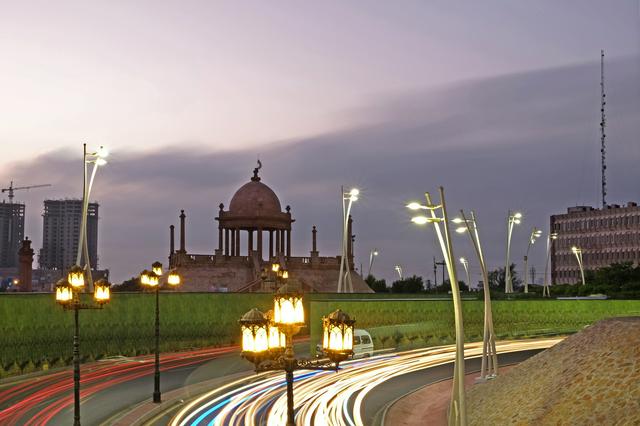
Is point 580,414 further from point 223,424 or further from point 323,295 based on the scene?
point 323,295

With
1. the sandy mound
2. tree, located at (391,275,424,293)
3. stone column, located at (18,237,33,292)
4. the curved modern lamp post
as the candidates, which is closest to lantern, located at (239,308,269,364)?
the curved modern lamp post

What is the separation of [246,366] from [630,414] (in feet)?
84.3

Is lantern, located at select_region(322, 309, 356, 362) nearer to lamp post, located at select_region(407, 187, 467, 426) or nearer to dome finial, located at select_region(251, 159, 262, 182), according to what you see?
lamp post, located at select_region(407, 187, 467, 426)

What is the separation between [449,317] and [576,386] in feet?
94.4

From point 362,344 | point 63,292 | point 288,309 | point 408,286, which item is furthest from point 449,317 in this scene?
point 408,286

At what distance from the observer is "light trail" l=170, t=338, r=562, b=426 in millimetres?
30266

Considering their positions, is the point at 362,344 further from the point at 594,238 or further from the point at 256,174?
the point at 594,238

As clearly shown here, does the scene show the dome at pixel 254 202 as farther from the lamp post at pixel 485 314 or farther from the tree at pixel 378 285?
the lamp post at pixel 485 314

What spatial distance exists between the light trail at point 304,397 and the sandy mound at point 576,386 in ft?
18.2

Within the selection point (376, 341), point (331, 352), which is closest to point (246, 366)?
A: point (376, 341)

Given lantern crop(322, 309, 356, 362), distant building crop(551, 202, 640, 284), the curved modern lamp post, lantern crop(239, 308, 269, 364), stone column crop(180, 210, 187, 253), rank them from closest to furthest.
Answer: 1. the curved modern lamp post
2. lantern crop(239, 308, 269, 364)
3. lantern crop(322, 309, 356, 362)
4. stone column crop(180, 210, 187, 253)
5. distant building crop(551, 202, 640, 284)

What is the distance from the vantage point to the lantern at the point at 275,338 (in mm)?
18859

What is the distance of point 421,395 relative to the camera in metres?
35.9

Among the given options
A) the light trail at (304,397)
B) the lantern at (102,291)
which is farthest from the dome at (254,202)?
the lantern at (102,291)
